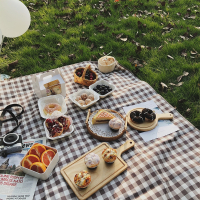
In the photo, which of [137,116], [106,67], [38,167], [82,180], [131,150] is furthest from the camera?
[106,67]

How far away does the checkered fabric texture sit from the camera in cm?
195

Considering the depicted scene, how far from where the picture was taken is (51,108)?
2568mm

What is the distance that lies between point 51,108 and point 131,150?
1.09 metres

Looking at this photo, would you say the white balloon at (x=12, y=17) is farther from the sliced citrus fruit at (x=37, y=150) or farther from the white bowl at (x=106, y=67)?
the sliced citrus fruit at (x=37, y=150)

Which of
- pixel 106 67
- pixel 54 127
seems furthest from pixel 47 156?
pixel 106 67

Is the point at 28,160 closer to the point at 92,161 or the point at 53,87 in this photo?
the point at 92,161

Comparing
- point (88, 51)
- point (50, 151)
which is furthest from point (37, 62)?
point (50, 151)

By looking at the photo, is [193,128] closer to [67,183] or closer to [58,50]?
[67,183]

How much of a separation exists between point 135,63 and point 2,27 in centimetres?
222

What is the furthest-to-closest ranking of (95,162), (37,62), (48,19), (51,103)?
(48,19), (37,62), (51,103), (95,162)

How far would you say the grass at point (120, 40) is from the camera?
3.44 metres

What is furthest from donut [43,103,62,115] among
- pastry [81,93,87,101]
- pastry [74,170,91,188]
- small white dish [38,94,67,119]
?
pastry [74,170,91,188]

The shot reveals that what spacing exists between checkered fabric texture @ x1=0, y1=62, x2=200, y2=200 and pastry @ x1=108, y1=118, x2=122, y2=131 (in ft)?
0.55

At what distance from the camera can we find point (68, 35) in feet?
14.2
